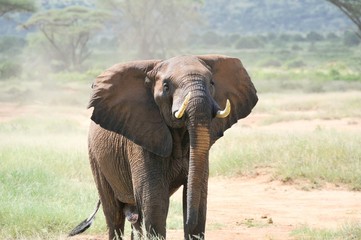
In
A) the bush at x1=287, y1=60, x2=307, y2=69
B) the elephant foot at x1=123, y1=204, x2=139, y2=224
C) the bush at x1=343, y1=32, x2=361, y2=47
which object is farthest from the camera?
the bush at x1=343, y1=32, x2=361, y2=47

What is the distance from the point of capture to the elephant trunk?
5.33 m

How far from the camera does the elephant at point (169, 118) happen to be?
540 centimetres

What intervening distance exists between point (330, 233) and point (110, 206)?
6.16 ft

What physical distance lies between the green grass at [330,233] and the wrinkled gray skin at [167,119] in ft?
5.13

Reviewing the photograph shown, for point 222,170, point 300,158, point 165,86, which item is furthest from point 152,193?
point 222,170

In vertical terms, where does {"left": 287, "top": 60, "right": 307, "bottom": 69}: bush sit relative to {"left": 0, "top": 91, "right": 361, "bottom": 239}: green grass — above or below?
below

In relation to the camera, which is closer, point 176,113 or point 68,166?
point 176,113

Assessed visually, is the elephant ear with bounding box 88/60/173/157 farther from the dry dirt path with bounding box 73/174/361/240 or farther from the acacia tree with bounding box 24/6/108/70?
the acacia tree with bounding box 24/6/108/70

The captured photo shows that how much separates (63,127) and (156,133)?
13.3 m

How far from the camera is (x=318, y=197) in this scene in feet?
34.0

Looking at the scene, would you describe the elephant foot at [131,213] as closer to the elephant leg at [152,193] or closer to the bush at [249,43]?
the elephant leg at [152,193]

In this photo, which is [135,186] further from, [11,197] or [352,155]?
[352,155]

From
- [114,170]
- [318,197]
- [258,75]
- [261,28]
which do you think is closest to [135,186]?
[114,170]

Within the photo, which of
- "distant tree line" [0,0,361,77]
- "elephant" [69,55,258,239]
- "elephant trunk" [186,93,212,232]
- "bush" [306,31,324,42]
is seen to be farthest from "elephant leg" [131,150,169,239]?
"bush" [306,31,324,42]
